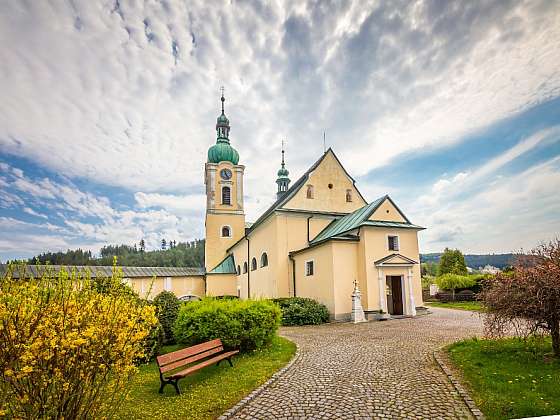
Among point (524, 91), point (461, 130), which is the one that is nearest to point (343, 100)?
point (461, 130)

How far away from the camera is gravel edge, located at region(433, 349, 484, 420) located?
12.7ft

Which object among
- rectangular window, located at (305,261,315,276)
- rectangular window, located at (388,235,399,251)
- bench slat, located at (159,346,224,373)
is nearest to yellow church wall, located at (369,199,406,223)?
rectangular window, located at (388,235,399,251)

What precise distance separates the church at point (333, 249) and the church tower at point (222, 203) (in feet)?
11.3

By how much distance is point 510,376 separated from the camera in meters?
4.99

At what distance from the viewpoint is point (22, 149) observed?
3754 mm

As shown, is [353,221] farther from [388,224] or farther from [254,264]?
[254,264]

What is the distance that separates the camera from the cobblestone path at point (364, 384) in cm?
412

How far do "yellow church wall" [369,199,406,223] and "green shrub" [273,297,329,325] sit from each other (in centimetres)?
438

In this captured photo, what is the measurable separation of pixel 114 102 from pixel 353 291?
11.9 m

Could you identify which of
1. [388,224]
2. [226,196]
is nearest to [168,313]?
[388,224]

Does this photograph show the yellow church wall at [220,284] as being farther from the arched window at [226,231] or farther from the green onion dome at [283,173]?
the green onion dome at [283,173]

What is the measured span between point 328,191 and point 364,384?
1387 centimetres

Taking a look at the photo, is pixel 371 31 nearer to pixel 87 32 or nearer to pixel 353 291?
pixel 87 32

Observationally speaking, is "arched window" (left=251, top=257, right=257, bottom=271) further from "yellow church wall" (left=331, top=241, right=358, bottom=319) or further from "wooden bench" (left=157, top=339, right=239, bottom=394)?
"wooden bench" (left=157, top=339, right=239, bottom=394)
